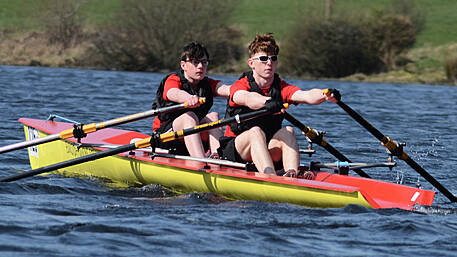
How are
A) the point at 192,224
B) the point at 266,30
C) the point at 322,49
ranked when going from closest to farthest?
the point at 192,224, the point at 322,49, the point at 266,30

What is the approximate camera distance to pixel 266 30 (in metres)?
48.2

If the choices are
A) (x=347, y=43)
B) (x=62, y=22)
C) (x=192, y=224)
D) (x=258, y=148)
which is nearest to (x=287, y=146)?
(x=258, y=148)

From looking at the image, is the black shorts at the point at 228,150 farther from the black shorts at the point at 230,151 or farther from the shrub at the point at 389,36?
the shrub at the point at 389,36

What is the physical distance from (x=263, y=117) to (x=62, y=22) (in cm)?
3325

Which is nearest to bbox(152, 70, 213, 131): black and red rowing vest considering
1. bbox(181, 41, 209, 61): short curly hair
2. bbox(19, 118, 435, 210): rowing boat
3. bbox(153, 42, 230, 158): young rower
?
bbox(153, 42, 230, 158): young rower

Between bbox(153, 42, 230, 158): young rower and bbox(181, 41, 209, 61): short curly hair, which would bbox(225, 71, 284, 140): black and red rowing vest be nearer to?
bbox(153, 42, 230, 158): young rower

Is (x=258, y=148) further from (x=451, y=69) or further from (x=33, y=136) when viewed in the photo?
(x=451, y=69)

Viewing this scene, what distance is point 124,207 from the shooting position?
638 cm

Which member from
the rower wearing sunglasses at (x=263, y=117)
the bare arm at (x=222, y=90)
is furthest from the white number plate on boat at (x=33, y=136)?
the rower wearing sunglasses at (x=263, y=117)

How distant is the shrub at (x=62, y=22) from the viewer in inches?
1503

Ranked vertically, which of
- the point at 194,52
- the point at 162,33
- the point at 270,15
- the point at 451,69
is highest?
the point at 270,15

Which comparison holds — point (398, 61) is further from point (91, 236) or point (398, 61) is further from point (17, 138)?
point (91, 236)

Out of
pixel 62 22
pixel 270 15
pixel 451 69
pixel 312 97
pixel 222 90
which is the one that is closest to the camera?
pixel 312 97

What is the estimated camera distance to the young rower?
741 cm
